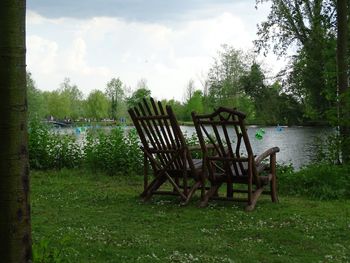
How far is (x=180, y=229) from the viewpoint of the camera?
6062mm

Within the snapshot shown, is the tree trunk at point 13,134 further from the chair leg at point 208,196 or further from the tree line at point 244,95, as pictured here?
the tree line at point 244,95

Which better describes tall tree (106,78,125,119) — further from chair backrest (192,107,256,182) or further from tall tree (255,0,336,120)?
chair backrest (192,107,256,182)

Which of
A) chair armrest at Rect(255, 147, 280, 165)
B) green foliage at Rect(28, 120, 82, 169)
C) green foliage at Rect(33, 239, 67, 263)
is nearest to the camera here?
green foliage at Rect(33, 239, 67, 263)

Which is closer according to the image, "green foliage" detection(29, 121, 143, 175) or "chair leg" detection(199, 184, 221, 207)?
"chair leg" detection(199, 184, 221, 207)

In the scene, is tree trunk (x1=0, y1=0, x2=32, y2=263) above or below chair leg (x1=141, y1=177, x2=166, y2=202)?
above

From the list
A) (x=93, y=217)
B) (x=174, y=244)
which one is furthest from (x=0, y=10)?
(x=93, y=217)

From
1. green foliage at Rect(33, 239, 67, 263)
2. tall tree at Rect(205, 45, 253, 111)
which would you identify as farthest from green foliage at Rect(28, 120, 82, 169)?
tall tree at Rect(205, 45, 253, 111)

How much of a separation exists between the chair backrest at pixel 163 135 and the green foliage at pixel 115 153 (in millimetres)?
3919

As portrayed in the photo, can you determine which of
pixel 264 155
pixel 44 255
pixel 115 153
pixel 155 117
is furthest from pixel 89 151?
pixel 44 255

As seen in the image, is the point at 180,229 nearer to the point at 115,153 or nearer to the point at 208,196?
the point at 208,196

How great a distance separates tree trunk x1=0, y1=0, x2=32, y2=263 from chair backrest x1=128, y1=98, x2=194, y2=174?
451 centimetres

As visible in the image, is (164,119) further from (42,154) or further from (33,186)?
(42,154)

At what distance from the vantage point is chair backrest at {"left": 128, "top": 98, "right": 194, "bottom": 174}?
7.64m

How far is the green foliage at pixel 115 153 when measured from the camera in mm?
12078
